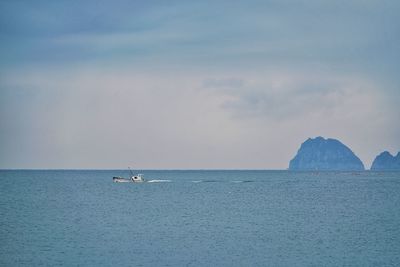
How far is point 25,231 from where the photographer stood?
6750 centimetres

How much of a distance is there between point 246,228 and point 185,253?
20.4 metres

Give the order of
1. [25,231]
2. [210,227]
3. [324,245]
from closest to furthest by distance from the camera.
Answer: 1. [324,245]
2. [25,231]
3. [210,227]

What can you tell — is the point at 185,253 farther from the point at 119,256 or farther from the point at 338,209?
the point at 338,209

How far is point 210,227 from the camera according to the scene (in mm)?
72562

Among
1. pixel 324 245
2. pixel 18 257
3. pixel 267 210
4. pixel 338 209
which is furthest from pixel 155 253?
pixel 338 209

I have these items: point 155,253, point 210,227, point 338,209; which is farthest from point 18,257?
point 338,209

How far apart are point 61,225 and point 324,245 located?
119ft

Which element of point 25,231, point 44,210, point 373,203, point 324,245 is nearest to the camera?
point 324,245

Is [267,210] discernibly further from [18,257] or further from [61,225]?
[18,257]

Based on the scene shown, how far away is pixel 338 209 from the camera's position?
100875mm

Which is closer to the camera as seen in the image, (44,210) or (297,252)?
(297,252)

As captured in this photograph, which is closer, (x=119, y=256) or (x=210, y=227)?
(x=119, y=256)

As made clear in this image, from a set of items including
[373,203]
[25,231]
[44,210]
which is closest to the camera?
[25,231]

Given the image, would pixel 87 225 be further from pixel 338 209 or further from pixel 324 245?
pixel 338 209
